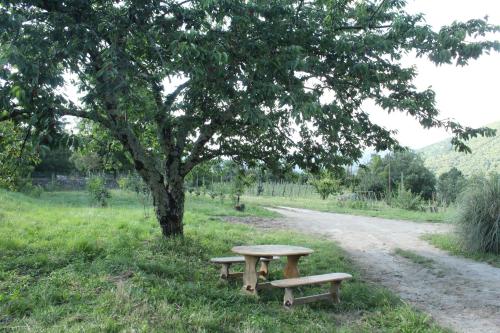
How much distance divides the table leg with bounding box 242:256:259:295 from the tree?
194 cm

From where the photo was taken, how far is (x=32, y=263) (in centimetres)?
693

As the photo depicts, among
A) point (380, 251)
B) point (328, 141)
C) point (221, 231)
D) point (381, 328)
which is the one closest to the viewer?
point (381, 328)

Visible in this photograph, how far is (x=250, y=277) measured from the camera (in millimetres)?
6383

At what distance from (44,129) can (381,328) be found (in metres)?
4.19

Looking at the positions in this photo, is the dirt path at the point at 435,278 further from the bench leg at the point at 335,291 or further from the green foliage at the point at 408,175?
the green foliage at the point at 408,175

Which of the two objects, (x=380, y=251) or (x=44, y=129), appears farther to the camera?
(x=380, y=251)

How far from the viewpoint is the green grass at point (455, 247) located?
9.13 meters

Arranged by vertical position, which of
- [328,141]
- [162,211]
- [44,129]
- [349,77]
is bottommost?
[162,211]

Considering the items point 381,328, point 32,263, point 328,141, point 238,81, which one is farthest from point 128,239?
point 381,328

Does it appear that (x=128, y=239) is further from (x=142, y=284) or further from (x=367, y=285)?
(x=367, y=285)

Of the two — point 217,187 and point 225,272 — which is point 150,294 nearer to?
point 225,272

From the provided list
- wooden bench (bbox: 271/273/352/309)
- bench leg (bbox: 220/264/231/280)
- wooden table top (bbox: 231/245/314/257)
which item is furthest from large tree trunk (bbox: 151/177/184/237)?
wooden bench (bbox: 271/273/352/309)

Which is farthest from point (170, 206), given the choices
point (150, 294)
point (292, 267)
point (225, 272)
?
point (150, 294)

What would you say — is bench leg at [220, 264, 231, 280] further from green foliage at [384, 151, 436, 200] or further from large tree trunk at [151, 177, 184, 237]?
green foliage at [384, 151, 436, 200]
